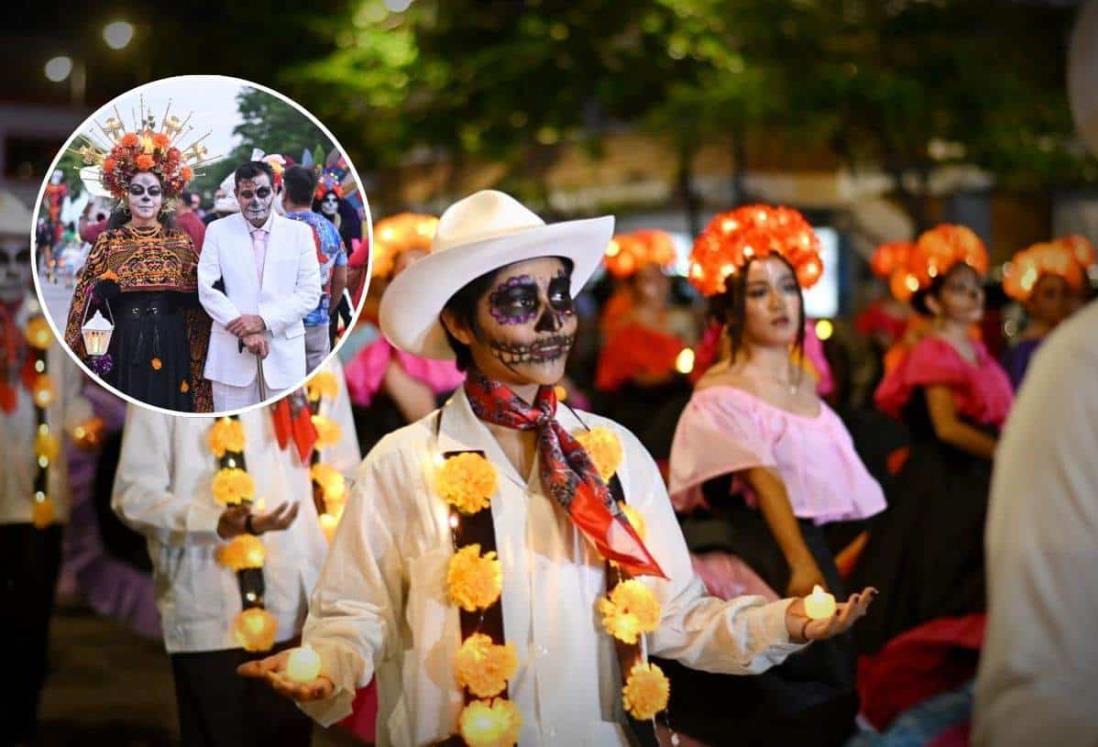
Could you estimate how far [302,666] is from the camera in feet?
11.0

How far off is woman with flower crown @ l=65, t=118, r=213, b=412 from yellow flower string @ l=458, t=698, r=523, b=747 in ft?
3.09

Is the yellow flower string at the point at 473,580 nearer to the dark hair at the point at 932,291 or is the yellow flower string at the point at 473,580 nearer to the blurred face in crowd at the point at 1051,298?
the dark hair at the point at 932,291

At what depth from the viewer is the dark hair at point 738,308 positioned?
6.28m

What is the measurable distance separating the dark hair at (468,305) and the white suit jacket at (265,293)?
351 mm

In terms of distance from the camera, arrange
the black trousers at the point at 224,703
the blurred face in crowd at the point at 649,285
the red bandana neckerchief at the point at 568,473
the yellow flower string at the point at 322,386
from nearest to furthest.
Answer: the red bandana neckerchief at the point at 568,473 → the black trousers at the point at 224,703 → the yellow flower string at the point at 322,386 → the blurred face in crowd at the point at 649,285

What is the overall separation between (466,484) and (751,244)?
2972 millimetres

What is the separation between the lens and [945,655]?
4.82m

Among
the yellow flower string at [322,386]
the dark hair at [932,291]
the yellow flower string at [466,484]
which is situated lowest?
the yellow flower string at [466,484]

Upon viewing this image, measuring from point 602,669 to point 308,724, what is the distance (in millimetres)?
1983

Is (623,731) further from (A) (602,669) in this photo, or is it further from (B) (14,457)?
(B) (14,457)

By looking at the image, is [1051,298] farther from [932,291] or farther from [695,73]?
[695,73]

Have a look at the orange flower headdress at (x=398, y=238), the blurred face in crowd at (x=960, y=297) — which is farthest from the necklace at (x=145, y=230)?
the blurred face in crowd at (x=960, y=297)

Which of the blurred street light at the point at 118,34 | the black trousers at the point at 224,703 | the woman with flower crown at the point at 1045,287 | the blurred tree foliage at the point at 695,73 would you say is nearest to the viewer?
the black trousers at the point at 224,703

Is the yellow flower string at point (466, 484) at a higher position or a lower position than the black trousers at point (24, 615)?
higher
